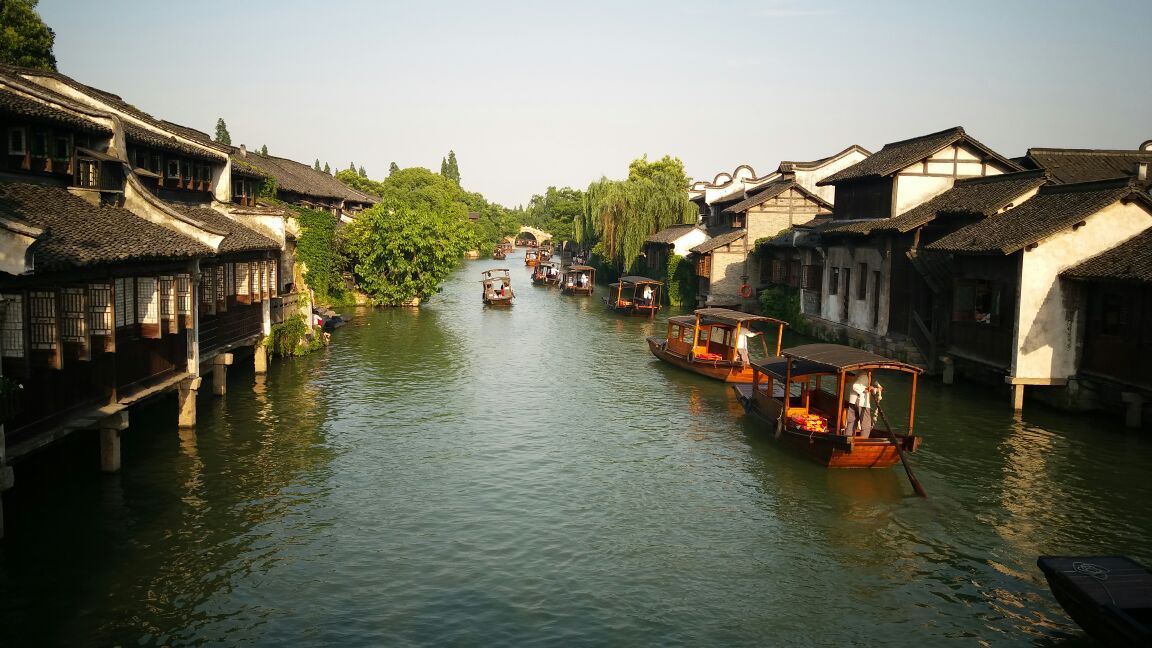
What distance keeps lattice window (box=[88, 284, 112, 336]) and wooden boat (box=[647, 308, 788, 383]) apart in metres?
20.3

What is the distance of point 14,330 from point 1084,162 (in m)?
38.5

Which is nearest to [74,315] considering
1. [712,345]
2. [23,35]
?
[712,345]

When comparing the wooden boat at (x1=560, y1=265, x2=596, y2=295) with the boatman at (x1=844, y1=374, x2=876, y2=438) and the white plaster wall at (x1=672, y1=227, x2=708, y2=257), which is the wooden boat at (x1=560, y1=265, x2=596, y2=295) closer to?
the white plaster wall at (x1=672, y1=227, x2=708, y2=257)

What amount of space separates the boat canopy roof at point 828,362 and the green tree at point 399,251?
29423 millimetres

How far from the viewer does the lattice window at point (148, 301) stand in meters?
17.2

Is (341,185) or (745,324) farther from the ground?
(341,185)

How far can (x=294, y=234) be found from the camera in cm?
3316

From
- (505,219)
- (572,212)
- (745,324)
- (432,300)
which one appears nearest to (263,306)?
(745,324)

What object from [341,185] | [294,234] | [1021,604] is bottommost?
[1021,604]

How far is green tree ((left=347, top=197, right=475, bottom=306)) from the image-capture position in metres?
49.2

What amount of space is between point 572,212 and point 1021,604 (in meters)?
105

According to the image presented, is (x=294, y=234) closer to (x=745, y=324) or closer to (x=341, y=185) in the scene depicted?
(x=745, y=324)

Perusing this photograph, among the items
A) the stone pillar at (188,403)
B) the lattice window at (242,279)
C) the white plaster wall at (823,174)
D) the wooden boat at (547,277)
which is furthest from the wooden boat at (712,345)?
the wooden boat at (547,277)

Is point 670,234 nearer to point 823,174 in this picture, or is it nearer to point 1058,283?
point 823,174
